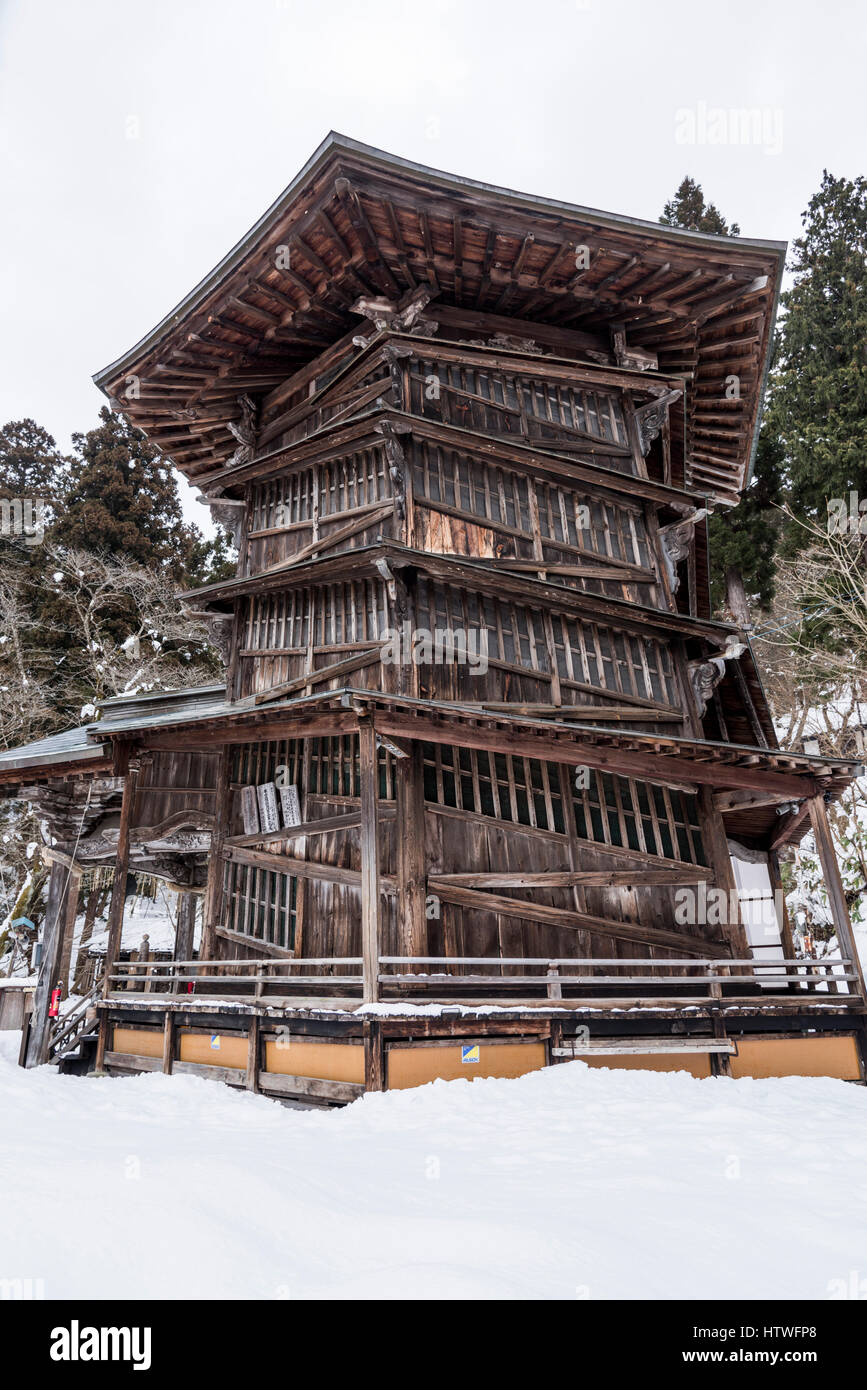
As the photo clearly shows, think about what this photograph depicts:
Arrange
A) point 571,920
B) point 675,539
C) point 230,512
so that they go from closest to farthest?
point 571,920, point 675,539, point 230,512

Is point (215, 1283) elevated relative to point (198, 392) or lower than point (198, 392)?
lower

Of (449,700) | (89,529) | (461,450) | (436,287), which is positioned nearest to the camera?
(449,700)

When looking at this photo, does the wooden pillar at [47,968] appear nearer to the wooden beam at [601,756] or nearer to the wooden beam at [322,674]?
the wooden beam at [322,674]

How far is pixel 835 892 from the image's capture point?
1087 cm

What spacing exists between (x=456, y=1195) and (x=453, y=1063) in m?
3.24

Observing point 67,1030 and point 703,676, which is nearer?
Result: point 67,1030

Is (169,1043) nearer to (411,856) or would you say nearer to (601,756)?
(411,856)

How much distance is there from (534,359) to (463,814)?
7980 mm

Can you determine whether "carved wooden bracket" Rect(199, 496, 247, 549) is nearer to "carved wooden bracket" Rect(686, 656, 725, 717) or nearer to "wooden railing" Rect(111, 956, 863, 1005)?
"wooden railing" Rect(111, 956, 863, 1005)

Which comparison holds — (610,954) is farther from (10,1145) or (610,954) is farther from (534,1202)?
(10,1145)

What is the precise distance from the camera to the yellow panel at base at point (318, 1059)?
8.68 metres

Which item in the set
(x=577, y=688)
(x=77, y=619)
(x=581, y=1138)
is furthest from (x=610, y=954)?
(x=77, y=619)

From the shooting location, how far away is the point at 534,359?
14148mm

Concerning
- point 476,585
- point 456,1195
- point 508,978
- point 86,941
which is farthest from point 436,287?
point 86,941
